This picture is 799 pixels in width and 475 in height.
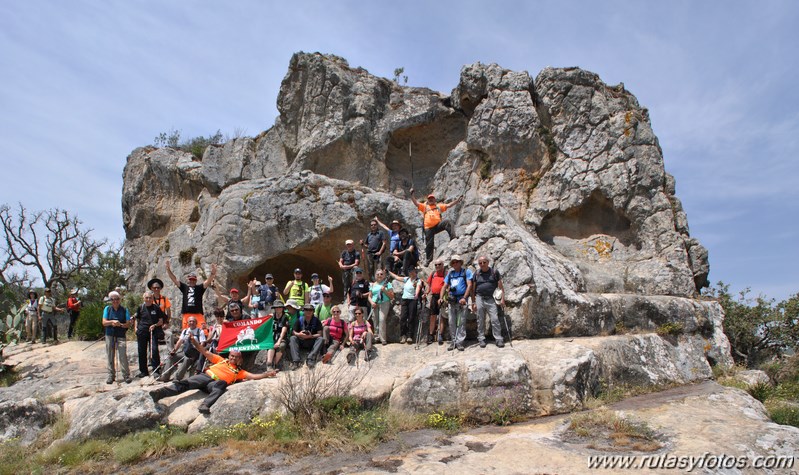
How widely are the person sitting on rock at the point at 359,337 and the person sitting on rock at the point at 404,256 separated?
7.60ft

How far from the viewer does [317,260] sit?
18688 millimetres

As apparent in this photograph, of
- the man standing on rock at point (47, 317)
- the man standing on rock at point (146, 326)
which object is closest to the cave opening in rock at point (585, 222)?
the man standing on rock at point (146, 326)

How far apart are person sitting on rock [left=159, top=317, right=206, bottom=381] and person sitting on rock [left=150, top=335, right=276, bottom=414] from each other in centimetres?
→ 68

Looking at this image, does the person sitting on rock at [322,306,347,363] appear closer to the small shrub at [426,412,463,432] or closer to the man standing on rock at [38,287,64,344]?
the small shrub at [426,412,463,432]

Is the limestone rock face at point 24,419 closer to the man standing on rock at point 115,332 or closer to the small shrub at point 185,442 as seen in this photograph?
the man standing on rock at point 115,332

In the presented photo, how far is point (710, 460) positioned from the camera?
6.31 meters

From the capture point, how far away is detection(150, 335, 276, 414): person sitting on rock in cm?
995

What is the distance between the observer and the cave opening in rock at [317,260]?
16953 mm

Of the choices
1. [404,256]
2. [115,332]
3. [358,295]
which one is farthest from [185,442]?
[404,256]

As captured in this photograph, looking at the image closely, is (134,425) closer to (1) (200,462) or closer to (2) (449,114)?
(1) (200,462)

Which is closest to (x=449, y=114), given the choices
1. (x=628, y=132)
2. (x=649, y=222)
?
(x=628, y=132)

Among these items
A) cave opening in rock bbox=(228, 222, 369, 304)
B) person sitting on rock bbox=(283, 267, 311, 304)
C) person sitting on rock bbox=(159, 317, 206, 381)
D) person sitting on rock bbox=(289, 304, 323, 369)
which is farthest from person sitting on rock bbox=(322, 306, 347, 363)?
cave opening in rock bbox=(228, 222, 369, 304)

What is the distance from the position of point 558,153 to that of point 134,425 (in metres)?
13.8

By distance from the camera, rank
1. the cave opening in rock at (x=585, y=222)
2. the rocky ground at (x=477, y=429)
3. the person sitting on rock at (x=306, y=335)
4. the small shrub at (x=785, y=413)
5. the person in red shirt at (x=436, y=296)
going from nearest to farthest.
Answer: the rocky ground at (x=477, y=429), the small shrub at (x=785, y=413), the person sitting on rock at (x=306, y=335), the person in red shirt at (x=436, y=296), the cave opening in rock at (x=585, y=222)
